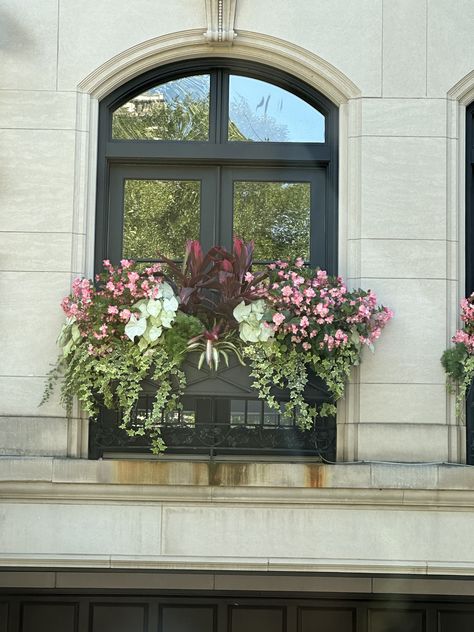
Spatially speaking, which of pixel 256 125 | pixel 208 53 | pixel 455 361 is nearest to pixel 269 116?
pixel 256 125

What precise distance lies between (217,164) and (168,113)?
1.99ft

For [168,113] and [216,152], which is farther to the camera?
[168,113]

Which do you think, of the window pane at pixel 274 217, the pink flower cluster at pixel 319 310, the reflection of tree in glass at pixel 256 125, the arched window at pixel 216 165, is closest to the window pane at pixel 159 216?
the arched window at pixel 216 165

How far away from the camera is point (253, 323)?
294 inches

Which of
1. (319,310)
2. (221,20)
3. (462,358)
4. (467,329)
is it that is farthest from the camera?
(221,20)

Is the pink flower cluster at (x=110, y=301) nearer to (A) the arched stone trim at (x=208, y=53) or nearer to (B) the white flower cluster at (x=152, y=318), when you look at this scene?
(B) the white flower cluster at (x=152, y=318)

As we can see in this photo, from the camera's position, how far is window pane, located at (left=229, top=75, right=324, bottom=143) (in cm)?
844

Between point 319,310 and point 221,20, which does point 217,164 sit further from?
point 319,310

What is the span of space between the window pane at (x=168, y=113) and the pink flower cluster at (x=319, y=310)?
1.53m

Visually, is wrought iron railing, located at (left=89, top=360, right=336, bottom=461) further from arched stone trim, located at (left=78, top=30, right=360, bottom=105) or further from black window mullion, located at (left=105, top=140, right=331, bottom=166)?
arched stone trim, located at (left=78, top=30, right=360, bottom=105)

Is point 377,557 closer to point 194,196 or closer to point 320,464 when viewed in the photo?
point 320,464

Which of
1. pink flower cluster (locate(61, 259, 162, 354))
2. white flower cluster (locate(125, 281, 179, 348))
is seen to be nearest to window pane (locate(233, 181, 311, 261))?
pink flower cluster (locate(61, 259, 162, 354))

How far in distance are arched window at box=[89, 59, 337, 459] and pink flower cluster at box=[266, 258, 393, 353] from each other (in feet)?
2.07

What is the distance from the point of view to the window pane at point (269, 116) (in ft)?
27.7
